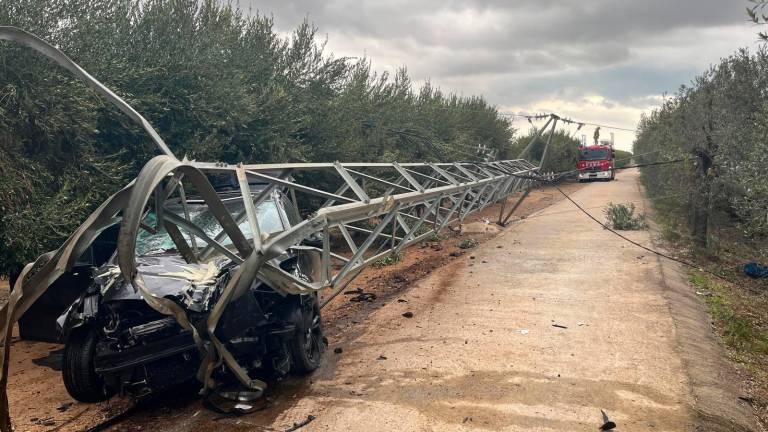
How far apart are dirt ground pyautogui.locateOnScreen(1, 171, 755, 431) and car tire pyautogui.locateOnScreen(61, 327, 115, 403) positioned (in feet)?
0.95

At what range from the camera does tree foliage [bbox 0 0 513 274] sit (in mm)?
6734

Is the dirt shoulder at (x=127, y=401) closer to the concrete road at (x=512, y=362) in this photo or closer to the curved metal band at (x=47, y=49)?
the concrete road at (x=512, y=362)

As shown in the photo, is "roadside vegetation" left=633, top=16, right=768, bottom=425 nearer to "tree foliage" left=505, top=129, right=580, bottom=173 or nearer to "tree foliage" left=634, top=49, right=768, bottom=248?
"tree foliage" left=634, top=49, right=768, bottom=248

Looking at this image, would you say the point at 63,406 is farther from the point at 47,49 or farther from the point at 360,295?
the point at 360,295

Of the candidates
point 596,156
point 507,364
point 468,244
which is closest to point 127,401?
point 507,364

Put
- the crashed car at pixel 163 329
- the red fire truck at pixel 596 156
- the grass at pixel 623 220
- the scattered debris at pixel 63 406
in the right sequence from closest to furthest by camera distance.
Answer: the crashed car at pixel 163 329 → the scattered debris at pixel 63 406 → the grass at pixel 623 220 → the red fire truck at pixel 596 156

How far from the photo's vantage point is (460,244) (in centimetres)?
1385

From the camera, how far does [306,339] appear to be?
5.31 m

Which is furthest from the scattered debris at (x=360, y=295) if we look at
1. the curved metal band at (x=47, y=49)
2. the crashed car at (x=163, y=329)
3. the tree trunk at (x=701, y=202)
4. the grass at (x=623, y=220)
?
the grass at (x=623, y=220)

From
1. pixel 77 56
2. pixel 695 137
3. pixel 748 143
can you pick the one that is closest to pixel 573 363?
pixel 748 143

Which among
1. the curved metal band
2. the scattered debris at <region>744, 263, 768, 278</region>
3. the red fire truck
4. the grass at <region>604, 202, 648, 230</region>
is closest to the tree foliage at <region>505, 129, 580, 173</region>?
the red fire truck

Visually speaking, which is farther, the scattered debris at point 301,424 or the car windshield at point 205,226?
the car windshield at point 205,226

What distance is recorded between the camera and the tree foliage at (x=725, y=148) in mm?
8125

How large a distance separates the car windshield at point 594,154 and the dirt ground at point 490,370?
89.3 ft
